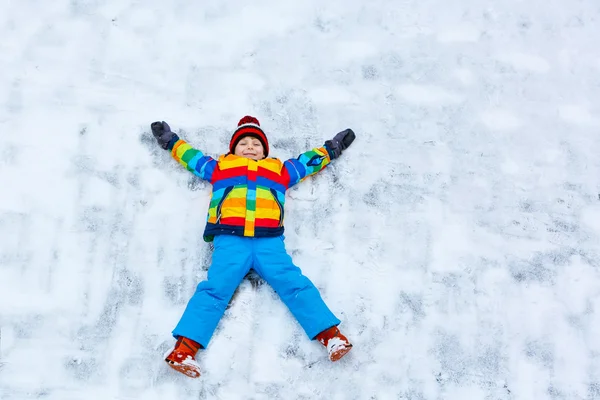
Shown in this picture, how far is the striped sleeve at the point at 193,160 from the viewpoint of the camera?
2941mm

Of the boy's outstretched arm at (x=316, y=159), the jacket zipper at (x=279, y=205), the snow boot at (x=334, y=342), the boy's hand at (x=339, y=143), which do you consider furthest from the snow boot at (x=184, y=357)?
the boy's hand at (x=339, y=143)

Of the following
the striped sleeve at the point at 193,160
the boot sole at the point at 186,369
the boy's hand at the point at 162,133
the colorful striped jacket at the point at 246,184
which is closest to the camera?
the boot sole at the point at 186,369

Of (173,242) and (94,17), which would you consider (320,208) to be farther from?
(94,17)

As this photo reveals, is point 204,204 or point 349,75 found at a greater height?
point 349,75

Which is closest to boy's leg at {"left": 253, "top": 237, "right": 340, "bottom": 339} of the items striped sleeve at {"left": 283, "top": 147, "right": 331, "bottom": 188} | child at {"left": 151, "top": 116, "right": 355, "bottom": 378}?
child at {"left": 151, "top": 116, "right": 355, "bottom": 378}

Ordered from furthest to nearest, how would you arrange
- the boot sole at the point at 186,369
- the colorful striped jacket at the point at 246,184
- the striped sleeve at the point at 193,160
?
the striped sleeve at the point at 193,160 < the colorful striped jacket at the point at 246,184 < the boot sole at the point at 186,369

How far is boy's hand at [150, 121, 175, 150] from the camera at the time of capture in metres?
3.04

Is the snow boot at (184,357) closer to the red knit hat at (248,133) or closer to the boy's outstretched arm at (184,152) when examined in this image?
the boy's outstretched arm at (184,152)

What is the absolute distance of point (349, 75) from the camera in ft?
11.2

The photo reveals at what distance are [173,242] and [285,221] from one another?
58 centimetres

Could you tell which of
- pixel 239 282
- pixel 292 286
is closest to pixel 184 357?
pixel 239 282

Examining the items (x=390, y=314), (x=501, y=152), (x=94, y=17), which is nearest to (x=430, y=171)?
(x=501, y=152)

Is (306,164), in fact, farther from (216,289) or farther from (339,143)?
(216,289)

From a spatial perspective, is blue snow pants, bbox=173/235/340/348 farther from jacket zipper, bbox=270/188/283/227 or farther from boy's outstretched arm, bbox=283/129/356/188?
boy's outstretched arm, bbox=283/129/356/188
